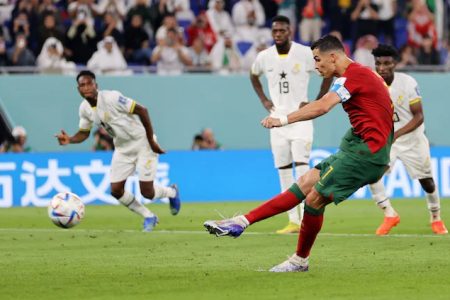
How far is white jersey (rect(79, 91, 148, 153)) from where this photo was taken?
1625 centimetres

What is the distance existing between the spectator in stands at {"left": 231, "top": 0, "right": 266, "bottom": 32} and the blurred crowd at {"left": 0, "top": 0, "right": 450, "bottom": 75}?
0.02 m

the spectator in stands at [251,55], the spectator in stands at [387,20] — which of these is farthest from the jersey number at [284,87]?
the spectator in stands at [387,20]

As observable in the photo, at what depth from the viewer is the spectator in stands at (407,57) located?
2650cm

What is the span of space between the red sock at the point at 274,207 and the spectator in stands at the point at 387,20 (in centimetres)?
1658

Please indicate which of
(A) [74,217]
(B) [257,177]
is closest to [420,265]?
(A) [74,217]

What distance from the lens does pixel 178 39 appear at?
25.3 metres

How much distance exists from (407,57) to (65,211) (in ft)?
45.0

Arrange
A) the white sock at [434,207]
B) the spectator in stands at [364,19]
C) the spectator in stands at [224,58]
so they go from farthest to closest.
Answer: the spectator in stands at [364,19] < the spectator in stands at [224,58] < the white sock at [434,207]

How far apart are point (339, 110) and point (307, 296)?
57.4ft

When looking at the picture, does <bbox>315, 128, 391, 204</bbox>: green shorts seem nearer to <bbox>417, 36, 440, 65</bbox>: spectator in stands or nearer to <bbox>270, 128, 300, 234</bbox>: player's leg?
<bbox>270, 128, 300, 234</bbox>: player's leg

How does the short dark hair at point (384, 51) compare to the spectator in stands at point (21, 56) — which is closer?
the short dark hair at point (384, 51)

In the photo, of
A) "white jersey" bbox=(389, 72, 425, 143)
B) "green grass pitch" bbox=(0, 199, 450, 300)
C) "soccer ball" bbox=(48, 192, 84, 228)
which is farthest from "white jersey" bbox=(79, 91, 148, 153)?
"white jersey" bbox=(389, 72, 425, 143)

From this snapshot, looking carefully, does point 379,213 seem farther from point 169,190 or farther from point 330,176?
point 330,176

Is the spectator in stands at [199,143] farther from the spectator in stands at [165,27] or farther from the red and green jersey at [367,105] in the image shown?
the red and green jersey at [367,105]
